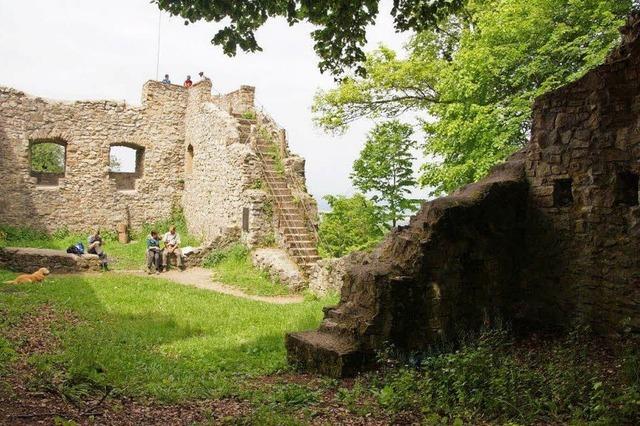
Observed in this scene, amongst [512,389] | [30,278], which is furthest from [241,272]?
[512,389]

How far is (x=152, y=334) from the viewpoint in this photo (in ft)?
28.2

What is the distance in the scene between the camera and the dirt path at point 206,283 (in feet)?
42.1

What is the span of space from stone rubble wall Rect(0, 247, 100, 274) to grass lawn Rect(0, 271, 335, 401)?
1.02m

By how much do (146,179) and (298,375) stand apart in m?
17.4

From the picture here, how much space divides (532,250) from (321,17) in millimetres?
4361

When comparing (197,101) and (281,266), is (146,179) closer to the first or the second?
(197,101)

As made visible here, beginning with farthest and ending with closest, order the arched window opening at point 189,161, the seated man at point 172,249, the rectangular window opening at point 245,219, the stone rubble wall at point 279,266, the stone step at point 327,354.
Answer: the arched window opening at point 189,161 < the seated man at point 172,249 < the rectangular window opening at point 245,219 < the stone rubble wall at point 279,266 < the stone step at point 327,354

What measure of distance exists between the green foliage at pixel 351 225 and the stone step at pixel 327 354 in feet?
34.0

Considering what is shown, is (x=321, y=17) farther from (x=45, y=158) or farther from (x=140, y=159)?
(x=45, y=158)

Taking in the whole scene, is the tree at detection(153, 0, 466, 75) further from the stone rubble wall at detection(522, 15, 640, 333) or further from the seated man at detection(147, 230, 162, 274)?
the seated man at detection(147, 230, 162, 274)

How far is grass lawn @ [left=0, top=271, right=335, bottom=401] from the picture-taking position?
5.98m

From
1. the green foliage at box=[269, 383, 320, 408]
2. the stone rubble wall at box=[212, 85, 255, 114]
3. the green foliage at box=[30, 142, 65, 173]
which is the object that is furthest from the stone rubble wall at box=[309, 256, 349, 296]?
the green foliage at box=[30, 142, 65, 173]

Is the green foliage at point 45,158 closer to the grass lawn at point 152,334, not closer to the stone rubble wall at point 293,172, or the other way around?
the stone rubble wall at point 293,172

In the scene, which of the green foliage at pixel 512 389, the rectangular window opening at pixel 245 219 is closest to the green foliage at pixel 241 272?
the rectangular window opening at pixel 245 219
